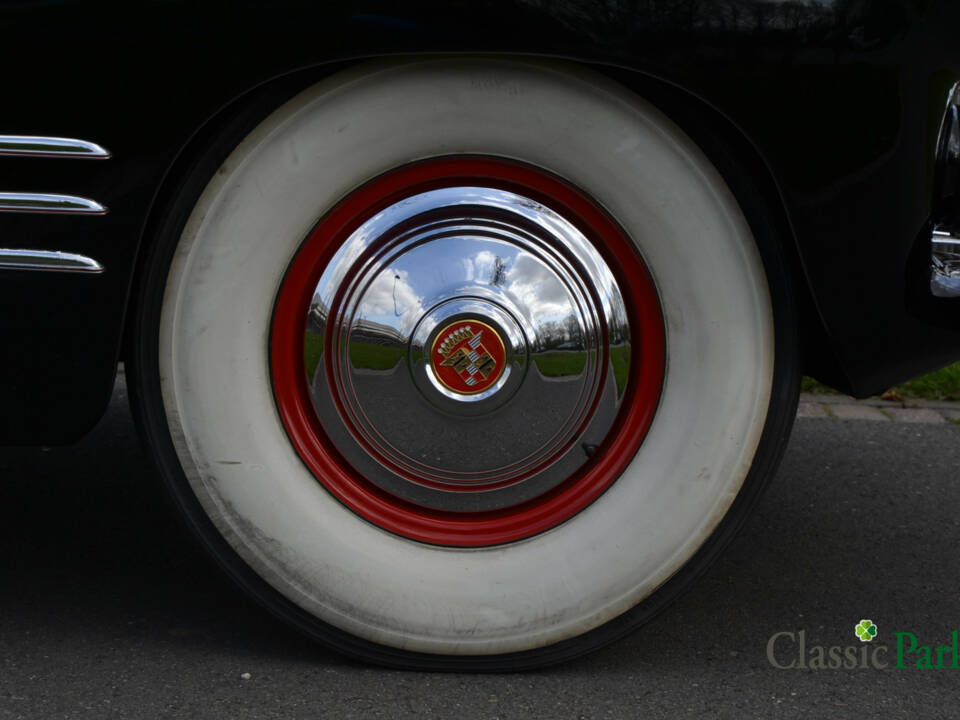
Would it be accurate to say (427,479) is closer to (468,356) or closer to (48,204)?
(468,356)

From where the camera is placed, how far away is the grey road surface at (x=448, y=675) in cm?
153

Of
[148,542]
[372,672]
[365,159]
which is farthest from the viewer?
[148,542]

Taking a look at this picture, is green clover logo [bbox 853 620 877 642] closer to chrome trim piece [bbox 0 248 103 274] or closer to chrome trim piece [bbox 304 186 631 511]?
chrome trim piece [bbox 304 186 631 511]

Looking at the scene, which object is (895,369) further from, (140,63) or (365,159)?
(140,63)

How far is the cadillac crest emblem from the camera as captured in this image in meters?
1.49

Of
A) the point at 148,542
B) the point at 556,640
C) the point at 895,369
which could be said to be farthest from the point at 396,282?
the point at 148,542

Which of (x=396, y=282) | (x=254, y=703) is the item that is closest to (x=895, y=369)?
(x=396, y=282)

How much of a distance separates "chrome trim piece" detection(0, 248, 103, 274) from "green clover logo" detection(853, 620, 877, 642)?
4.22ft

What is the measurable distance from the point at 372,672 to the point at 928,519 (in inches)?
52.3

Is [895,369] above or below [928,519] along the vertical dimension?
above

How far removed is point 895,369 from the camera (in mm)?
1483

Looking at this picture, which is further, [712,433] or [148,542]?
[148,542]

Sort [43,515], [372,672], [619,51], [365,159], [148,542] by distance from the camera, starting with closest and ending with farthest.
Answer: [619,51] < [365,159] < [372,672] < [148,542] < [43,515]

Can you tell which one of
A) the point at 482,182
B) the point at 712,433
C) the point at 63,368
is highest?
the point at 482,182
